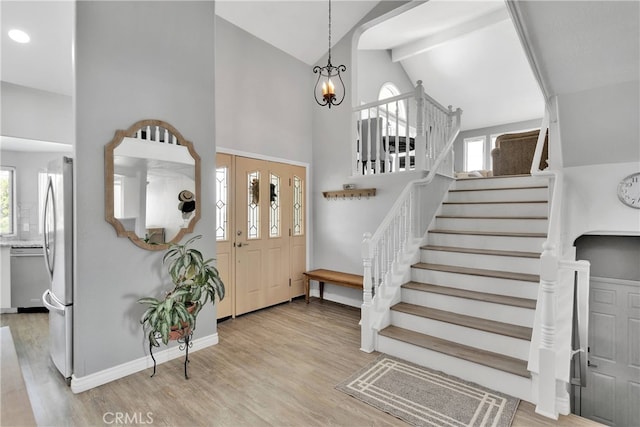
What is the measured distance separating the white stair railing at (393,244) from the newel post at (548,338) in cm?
132

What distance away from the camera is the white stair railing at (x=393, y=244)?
305 centimetres

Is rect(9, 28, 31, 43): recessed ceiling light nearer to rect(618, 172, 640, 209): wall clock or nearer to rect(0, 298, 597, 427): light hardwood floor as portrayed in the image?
rect(0, 298, 597, 427): light hardwood floor

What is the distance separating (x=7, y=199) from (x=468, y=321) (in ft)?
19.8

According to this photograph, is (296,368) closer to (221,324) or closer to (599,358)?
(221,324)

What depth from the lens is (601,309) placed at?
139 inches

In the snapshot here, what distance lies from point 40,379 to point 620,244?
567 centimetres

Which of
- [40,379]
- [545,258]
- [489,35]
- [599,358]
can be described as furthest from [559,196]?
[40,379]

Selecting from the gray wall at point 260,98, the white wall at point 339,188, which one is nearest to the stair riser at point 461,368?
the white wall at point 339,188

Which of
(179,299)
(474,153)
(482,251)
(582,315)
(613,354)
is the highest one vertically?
(474,153)

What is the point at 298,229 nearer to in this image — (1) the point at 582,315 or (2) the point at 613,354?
(1) the point at 582,315

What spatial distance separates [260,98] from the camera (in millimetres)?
4344

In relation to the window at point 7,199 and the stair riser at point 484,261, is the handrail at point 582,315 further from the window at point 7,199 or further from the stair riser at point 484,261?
the window at point 7,199

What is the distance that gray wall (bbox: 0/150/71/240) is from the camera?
4.44 meters

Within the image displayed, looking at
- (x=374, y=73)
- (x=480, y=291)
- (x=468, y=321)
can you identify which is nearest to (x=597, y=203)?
(x=480, y=291)
